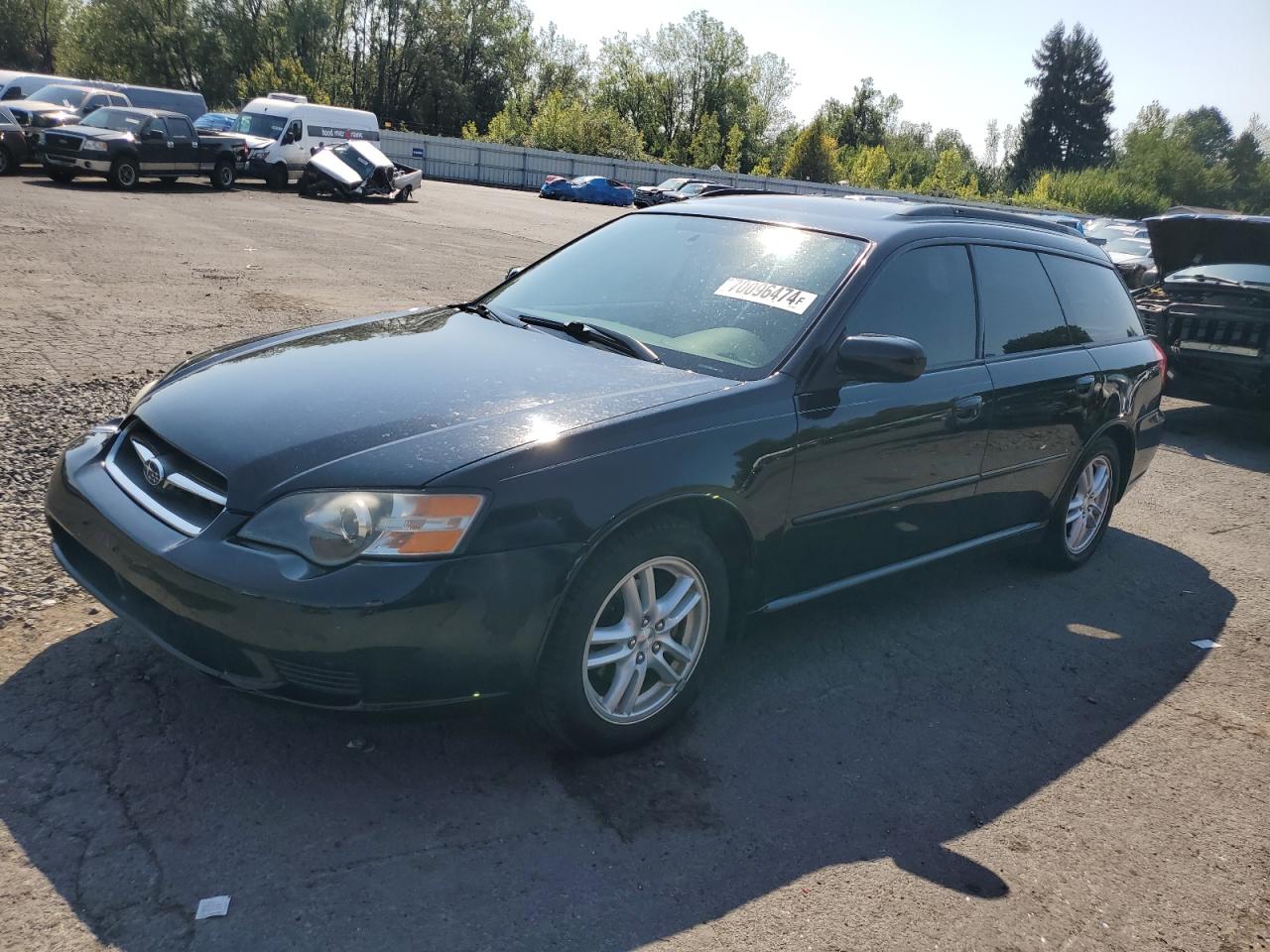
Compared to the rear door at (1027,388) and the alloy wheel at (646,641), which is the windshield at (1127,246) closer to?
the rear door at (1027,388)

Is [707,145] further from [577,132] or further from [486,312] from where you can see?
[486,312]

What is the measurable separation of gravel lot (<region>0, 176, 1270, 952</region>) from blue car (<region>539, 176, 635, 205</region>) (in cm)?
3880

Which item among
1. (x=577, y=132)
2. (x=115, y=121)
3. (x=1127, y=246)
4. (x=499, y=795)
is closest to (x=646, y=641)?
(x=499, y=795)

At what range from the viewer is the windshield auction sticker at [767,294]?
12.5 ft

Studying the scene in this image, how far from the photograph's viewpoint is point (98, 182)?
23.8 m

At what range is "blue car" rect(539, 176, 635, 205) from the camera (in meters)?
42.3

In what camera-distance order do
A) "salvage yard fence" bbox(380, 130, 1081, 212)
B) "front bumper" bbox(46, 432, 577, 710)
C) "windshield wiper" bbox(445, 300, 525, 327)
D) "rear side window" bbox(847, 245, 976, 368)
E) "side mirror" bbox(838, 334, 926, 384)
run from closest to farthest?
"front bumper" bbox(46, 432, 577, 710) → "side mirror" bbox(838, 334, 926, 384) → "rear side window" bbox(847, 245, 976, 368) → "windshield wiper" bbox(445, 300, 525, 327) → "salvage yard fence" bbox(380, 130, 1081, 212)

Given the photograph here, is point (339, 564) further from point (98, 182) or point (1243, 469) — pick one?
point (98, 182)

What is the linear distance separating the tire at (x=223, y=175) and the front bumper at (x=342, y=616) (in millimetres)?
24949

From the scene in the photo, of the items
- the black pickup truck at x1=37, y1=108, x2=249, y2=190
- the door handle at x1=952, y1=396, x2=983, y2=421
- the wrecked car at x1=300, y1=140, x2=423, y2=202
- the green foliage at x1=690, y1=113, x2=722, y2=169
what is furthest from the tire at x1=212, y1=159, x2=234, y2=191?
the green foliage at x1=690, y1=113, x2=722, y2=169

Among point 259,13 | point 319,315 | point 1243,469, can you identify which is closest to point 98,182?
point 319,315

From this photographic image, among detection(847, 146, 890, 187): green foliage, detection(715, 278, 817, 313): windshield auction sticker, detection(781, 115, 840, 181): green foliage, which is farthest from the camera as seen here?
detection(847, 146, 890, 187): green foliage

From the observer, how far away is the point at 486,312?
4.32 metres

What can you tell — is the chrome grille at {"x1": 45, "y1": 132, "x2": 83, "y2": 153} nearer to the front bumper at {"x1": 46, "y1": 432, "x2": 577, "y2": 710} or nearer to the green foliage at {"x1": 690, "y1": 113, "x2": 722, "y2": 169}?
the front bumper at {"x1": 46, "y1": 432, "x2": 577, "y2": 710}
